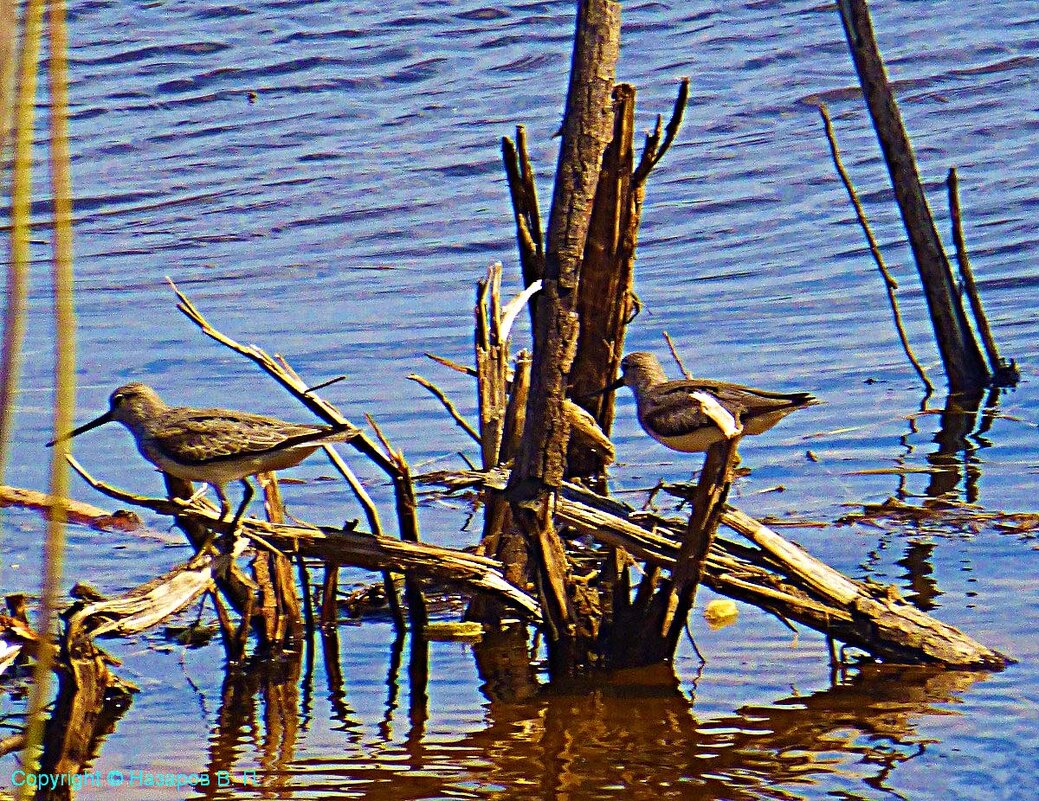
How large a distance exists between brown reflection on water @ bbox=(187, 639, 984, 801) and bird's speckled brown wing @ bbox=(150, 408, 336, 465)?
917mm

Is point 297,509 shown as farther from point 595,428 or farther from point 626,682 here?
point 626,682

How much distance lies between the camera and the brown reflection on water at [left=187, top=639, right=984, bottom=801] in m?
4.80

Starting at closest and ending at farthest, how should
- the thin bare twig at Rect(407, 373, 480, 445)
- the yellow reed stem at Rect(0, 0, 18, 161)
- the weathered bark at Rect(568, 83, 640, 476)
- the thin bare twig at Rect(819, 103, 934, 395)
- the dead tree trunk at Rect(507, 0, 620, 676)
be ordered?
the yellow reed stem at Rect(0, 0, 18, 161) → the dead tree trunk at Rect(507, 0, 620, 676) → the thin bare twig at Rect(407, 373, 480, 445) → the weathered bark at Rect(568, 83, 640, 476) → the thin bare twig at Rect(819, 103, 934, 395)

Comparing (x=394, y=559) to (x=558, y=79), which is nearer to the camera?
(x=394, y=559)

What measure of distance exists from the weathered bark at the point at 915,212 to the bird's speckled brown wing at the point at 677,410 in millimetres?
2938

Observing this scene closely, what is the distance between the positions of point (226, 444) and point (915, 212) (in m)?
4.99

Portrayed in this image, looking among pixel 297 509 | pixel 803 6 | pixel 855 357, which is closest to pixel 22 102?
pixel 297 509

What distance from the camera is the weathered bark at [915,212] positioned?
28.8ft

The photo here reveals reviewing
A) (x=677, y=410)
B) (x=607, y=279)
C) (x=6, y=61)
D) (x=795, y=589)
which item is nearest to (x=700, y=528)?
(x=795, y=589)

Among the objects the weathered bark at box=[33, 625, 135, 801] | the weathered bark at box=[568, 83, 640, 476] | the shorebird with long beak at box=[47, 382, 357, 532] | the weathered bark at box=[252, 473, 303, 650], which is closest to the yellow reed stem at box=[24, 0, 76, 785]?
the weathered bark at box=[33, 625, 135, 801]

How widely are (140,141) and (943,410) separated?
408 inches

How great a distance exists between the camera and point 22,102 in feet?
5.88

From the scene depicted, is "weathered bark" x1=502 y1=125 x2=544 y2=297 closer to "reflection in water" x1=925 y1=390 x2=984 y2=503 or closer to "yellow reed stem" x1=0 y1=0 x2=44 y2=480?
"reflection in water" x1=925 y1=390 x2=984 y2=503

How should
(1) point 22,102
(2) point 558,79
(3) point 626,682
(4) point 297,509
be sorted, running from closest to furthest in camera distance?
(1) point 22,102, (3) point 626,682, (4) point 297,509, (2) point 558,79
